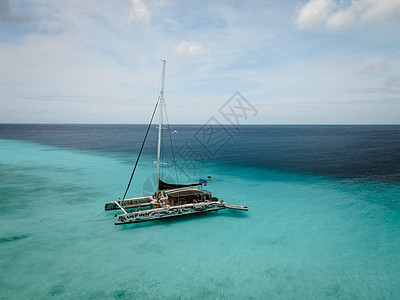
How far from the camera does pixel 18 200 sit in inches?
1064

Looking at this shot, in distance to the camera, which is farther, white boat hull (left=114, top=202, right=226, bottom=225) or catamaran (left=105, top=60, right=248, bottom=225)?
catamaran (left=105, top=60, right=248, bottom=225)

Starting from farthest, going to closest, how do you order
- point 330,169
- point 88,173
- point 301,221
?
point 330,169 < point 88,173 < point 301,221

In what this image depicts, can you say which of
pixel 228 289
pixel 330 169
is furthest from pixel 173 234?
pixel 330 169

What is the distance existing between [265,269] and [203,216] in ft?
32.8

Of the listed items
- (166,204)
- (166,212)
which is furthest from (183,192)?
(166,212)

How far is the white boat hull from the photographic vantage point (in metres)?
21.5

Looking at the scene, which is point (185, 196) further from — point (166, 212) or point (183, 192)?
point (166, 212)

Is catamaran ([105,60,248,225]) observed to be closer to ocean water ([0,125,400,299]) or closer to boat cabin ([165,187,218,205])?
boat cabin ([165,187,218,205])

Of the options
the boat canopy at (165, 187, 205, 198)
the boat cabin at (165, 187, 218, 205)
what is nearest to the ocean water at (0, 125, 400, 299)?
the boat cabin at (165, 187, 218, 205)

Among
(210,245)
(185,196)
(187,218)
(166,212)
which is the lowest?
(210,245)

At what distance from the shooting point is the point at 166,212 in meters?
22.9

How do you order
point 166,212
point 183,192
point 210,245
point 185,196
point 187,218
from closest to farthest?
1. point 210,245
2. point 166,212
3. point 187,218
4. point 185,196
5. point 183,192

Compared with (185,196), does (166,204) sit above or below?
below

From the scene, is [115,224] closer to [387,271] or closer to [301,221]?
[301,221]
